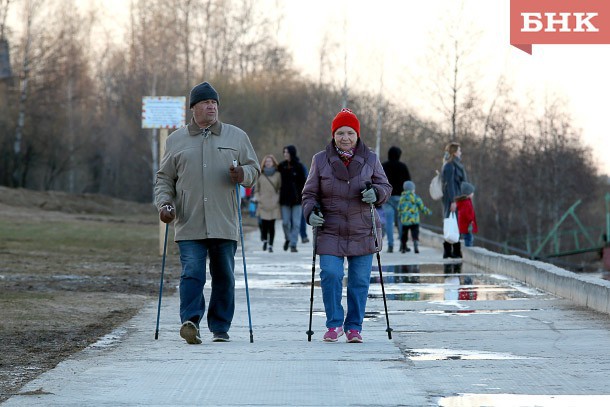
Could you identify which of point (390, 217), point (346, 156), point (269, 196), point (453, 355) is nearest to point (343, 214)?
point (346, 156)

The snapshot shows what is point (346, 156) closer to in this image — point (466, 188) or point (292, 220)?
point (466, 188)

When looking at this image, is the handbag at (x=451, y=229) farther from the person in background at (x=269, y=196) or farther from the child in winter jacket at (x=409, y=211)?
the person in background at (x=269, y=196)

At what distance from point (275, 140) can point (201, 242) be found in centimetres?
6438

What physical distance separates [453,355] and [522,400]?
6.53 feet

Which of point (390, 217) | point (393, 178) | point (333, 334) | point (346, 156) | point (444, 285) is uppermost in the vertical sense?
point (393, 178)

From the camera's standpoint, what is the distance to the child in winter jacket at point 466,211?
69.0 feet

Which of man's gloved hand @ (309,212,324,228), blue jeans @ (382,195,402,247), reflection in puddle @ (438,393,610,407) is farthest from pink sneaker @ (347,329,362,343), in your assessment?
blue jeans @ (382,195,402,247)

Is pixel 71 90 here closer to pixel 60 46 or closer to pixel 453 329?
pixel 60 46

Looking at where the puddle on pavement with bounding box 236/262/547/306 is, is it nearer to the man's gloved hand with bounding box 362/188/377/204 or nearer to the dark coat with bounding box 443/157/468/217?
the dark coat with bounding box 443/157/468/217

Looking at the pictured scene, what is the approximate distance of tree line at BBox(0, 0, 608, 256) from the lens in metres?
66.8

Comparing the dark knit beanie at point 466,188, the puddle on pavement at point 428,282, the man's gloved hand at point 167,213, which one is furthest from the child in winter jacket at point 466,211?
the man's gloved hand at point 167,213

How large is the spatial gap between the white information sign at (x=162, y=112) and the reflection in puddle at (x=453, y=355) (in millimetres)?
13877

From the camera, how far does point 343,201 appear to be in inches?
409

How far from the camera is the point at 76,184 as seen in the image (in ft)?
275
